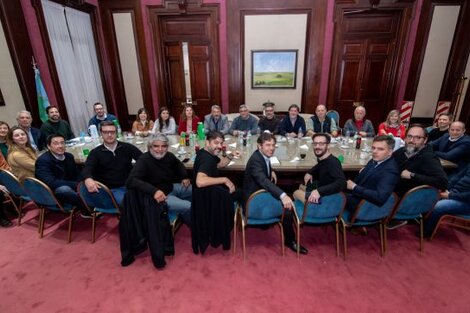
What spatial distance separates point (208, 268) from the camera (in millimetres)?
2502

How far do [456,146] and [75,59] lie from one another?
7074 mm

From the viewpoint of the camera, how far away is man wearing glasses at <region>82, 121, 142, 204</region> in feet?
9.27

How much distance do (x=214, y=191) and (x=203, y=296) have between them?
3.09ft

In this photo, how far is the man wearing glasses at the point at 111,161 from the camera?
9.27 ft

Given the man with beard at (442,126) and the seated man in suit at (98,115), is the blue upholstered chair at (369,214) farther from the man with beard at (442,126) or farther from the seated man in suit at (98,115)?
the seated man in suit at (98,115)

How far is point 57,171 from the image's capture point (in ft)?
9.57

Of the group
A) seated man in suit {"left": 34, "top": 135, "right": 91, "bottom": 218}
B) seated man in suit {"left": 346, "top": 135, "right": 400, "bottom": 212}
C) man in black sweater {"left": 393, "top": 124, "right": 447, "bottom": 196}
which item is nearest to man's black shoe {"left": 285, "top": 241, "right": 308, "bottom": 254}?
seated man in suit {"left": 346, "top": 135, "right": 400, "bottom": 212}

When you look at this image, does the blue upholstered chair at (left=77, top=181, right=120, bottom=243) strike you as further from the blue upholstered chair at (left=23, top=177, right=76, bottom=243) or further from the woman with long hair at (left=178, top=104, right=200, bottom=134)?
the woman with long hair at (left=178, top=104, right=200, bottom=134)

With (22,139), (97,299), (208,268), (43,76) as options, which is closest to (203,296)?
(208,268)

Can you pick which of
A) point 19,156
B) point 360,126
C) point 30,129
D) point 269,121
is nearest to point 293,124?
point 269,121

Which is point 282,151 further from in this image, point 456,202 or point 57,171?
point 57,171

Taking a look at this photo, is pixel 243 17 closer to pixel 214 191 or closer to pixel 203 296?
pixel 214 191

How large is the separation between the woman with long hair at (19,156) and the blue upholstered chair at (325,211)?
325 cm

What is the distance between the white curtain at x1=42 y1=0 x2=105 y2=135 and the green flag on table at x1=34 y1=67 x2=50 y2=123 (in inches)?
22.0
